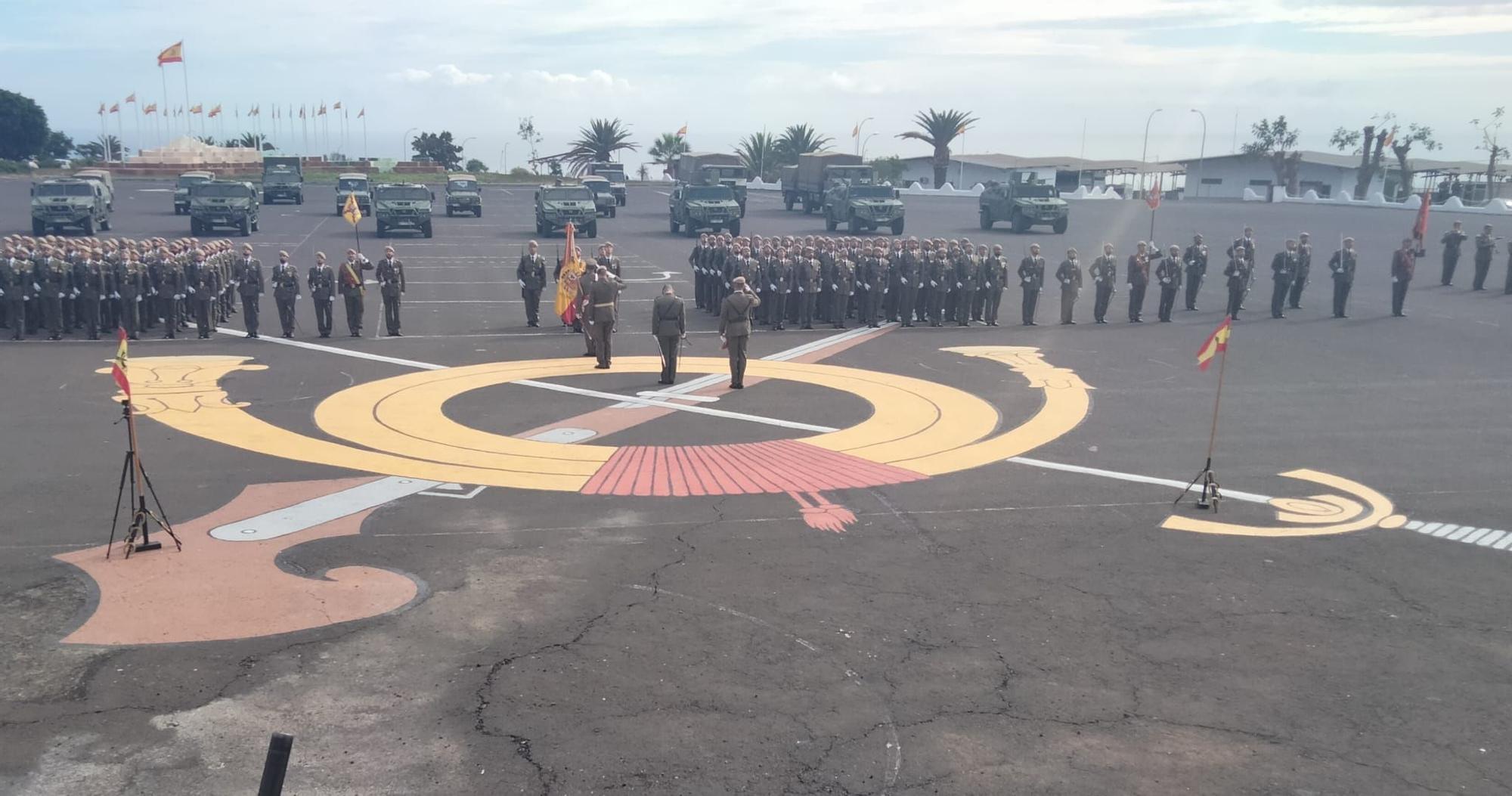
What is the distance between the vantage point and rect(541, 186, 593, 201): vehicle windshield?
4562cm

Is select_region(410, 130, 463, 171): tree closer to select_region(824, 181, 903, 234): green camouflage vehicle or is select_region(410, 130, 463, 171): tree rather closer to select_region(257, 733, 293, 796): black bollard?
select_region(824, 181, 903, 234): green camouflage vehicle

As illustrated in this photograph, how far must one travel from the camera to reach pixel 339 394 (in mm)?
16344

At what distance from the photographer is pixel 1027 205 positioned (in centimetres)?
4716

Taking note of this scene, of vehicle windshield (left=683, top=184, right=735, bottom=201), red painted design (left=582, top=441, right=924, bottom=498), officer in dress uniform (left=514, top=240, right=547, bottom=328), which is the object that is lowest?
red painted design (left=582, top=441, right=924, bottom=498)

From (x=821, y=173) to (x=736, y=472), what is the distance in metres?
48.0

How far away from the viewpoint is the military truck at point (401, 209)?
145 ft

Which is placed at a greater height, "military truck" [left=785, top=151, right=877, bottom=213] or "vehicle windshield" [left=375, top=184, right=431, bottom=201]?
"military truck" [left=785, top=151, right=877, bottom=213]

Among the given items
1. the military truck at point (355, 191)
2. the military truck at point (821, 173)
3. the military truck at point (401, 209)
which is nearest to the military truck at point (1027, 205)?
the military truck at point (821, 173)

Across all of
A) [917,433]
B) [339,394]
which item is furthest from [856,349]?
[339,394]

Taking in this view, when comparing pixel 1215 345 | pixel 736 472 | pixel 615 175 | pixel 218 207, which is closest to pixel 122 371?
pixel 736 472

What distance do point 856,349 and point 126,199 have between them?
54746 millimetres

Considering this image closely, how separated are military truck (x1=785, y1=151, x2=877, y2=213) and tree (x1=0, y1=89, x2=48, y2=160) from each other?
64.3 metres

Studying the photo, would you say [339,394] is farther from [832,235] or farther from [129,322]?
[832,235]

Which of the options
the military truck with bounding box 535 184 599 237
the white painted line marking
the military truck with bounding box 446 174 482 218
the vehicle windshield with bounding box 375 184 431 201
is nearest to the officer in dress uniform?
the white painted line marking
